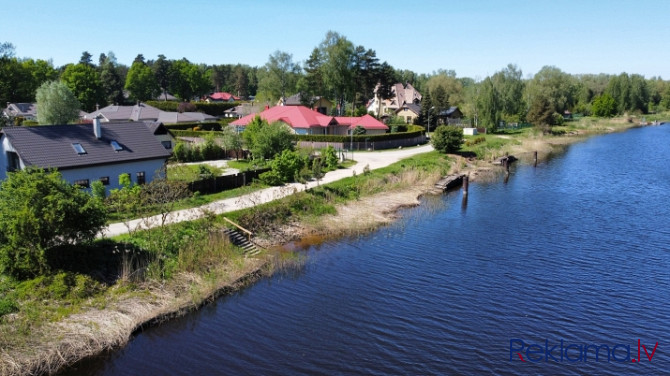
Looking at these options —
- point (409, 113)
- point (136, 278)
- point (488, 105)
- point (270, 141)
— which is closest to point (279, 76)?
point (409, 113)

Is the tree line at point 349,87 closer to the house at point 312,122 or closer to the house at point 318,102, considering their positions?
the house at point 318,102

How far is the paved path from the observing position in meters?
27.6

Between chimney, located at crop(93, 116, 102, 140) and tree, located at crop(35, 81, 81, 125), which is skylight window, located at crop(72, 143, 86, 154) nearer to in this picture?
chimney, located at crop(93, 116, 102, 140)

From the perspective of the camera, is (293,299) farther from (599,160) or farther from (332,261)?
(599,160)

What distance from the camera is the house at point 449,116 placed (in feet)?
308

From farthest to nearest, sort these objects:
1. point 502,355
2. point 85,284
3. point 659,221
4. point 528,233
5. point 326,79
Result: point 326,79, point 659,221, point 528,233, point 85,284, point 502,355

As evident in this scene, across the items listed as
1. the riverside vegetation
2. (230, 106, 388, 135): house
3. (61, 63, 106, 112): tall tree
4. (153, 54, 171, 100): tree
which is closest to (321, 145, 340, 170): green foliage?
the riverside vegetation

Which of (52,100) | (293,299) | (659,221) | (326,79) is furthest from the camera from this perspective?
(326,79)

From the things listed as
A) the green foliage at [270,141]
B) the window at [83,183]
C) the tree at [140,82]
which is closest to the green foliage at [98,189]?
the window at [83,183]

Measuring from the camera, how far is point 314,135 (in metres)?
62.0

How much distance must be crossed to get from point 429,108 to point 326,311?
226 feet

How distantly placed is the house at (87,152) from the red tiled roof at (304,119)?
28155 millimetres

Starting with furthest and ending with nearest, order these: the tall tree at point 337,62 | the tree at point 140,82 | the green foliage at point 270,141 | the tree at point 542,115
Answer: the tree at point 140,82 < the tree at point 542,115 < the tall tree at point 337,62 < the green foliage at point 270,141

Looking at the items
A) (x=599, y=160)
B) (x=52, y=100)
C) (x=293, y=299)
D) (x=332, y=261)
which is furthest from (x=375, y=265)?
(x=52, y=100)
